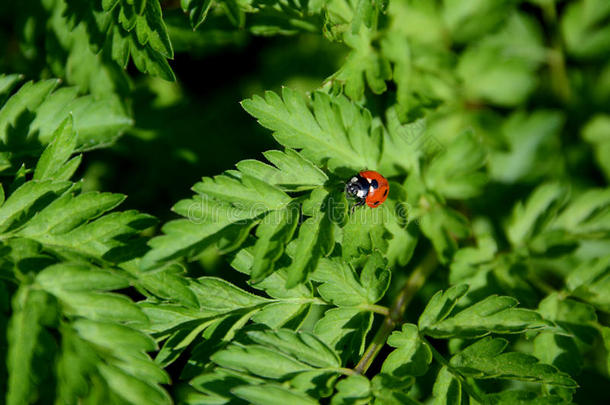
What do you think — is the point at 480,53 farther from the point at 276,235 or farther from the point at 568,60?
the point at 276,235

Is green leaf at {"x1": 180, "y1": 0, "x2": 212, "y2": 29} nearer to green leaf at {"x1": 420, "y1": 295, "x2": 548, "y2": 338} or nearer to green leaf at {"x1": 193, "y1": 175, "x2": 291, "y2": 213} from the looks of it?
green leaf at {"x1": 193, "y1": 175, "x2": 291, "y2": 213}

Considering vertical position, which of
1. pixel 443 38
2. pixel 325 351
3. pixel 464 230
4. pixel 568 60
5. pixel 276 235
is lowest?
pixel 325 351

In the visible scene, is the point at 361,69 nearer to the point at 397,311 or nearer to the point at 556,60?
the point at 397,311

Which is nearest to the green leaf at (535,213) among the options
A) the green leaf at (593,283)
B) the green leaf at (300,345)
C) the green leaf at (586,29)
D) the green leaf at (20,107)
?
the green leaf at (593,283)

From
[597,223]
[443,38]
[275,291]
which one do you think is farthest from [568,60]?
[275,291]

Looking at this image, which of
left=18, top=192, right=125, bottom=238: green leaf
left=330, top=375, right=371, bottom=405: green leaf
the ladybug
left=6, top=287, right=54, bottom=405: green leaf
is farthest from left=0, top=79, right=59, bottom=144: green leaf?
left=330, top=375, right=371, bottom=405: green leaf

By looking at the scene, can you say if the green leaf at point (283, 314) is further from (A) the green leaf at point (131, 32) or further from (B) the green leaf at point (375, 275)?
(A) the green leaf at point (131, 32)
